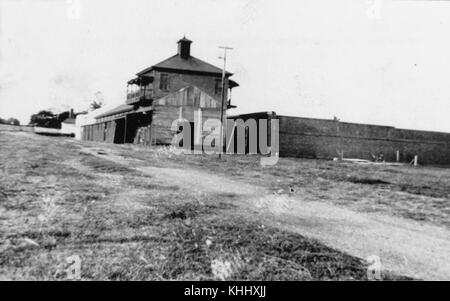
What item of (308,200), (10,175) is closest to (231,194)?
(308,200)

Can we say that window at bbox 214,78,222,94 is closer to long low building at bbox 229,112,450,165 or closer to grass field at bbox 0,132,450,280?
long low building at bbox 229,112,450,165

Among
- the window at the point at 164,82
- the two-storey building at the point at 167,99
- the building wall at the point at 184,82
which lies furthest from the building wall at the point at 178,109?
the window at the point at 164,82

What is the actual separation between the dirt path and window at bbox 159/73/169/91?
30.7 m

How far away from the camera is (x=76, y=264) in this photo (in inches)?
183

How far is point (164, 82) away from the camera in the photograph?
134ft

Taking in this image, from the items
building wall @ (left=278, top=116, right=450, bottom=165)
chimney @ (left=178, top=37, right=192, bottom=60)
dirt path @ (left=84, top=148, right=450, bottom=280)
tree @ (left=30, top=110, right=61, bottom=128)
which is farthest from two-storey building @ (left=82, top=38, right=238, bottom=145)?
tree @ (left=30, top=110, right=61, bottom=128)

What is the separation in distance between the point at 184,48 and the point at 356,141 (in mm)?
20060

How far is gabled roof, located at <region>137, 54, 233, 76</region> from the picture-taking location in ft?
135

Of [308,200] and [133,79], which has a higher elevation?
[133,79]
